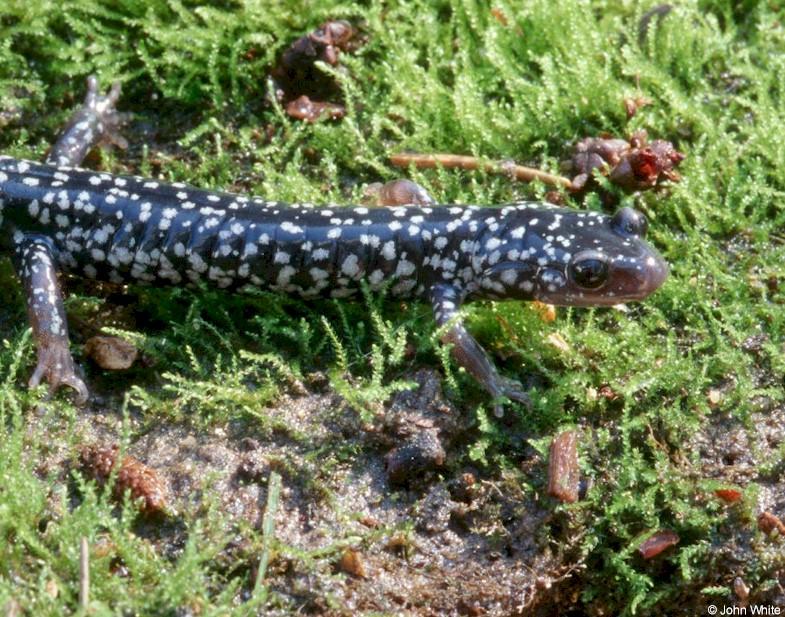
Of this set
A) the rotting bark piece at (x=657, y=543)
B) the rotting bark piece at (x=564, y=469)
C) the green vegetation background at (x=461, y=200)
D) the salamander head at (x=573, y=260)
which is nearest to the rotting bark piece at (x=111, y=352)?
the green vegetation background at (x=461, y=200)

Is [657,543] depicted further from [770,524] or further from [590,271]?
[590,271]

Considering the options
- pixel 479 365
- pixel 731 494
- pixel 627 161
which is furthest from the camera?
pixel 627 161

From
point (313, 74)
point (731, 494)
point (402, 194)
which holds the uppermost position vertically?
point (313, 74)

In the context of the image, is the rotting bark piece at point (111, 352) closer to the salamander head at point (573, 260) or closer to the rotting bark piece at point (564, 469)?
the salamander head at point (573, 260)

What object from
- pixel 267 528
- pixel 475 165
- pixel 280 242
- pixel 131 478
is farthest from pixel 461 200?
pixel 131 478

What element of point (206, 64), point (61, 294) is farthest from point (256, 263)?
point (206, 64)

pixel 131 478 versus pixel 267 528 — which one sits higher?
pixel 131 478
